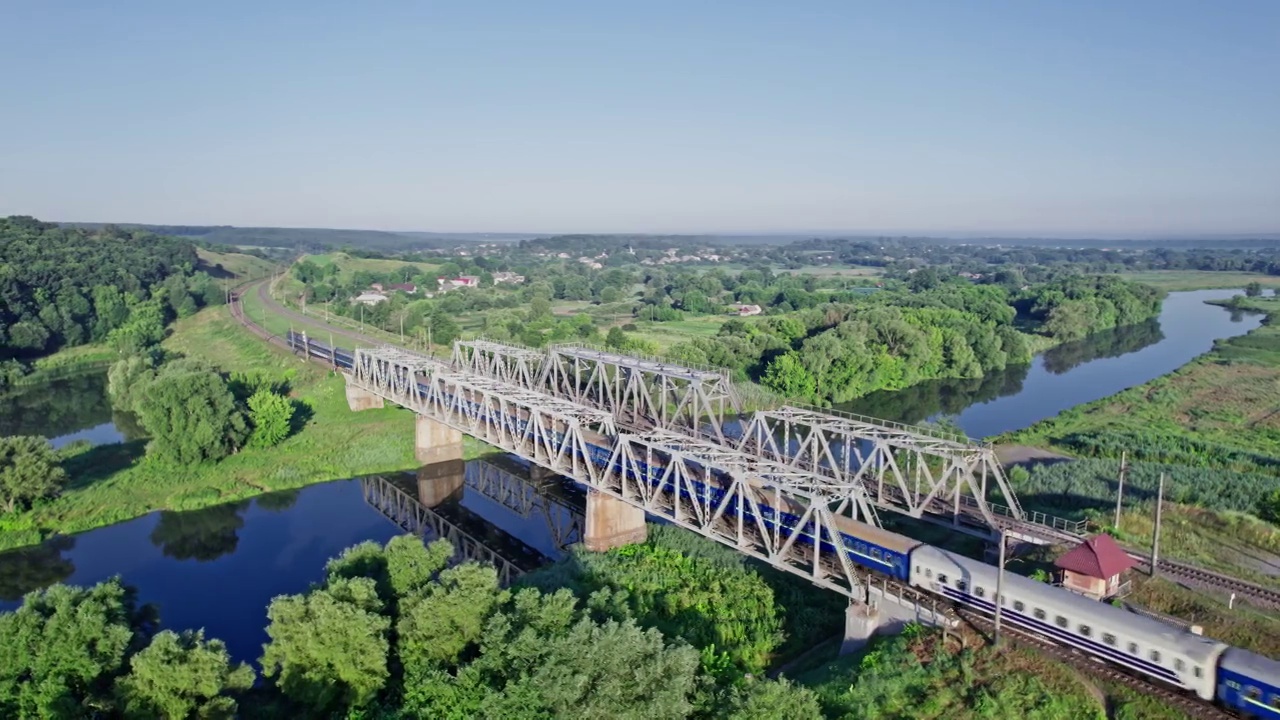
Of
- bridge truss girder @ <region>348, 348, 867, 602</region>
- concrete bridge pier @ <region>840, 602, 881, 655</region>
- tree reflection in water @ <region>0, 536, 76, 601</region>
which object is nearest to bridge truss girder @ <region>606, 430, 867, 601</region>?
bridge truss girder @ <region>348, 348, 867, 602</region>

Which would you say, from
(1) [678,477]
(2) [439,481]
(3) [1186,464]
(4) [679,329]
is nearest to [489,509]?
(2) [439,481]

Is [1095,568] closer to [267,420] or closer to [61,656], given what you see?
[61,656]

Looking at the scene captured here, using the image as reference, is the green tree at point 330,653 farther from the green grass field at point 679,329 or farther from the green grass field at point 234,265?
the green grass field at point 234,265

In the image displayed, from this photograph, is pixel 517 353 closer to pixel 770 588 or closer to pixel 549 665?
pixel 770 588

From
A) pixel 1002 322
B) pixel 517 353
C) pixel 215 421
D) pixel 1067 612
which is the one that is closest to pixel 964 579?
pixel 1067 612

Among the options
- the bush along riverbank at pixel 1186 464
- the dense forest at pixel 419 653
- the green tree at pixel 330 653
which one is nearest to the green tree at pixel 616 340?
the bush along riverbank at pixel 1186 464
